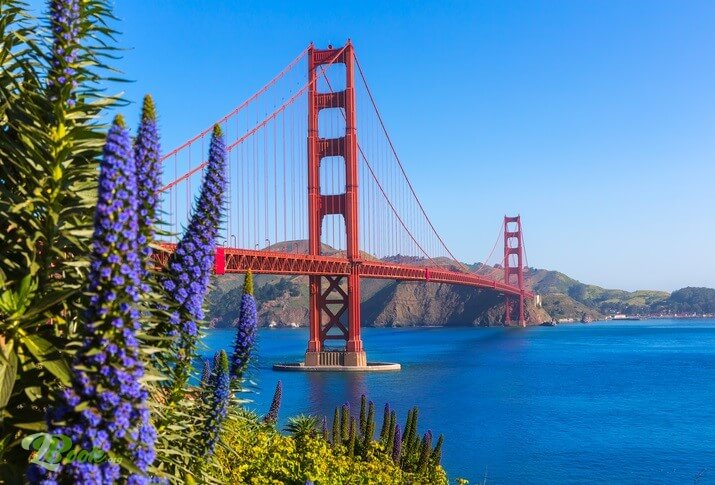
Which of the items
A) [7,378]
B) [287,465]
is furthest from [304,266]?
[7,378]

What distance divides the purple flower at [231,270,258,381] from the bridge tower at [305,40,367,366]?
200 feet

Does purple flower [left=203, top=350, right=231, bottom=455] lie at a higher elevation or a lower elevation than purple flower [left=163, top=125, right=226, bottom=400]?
lower

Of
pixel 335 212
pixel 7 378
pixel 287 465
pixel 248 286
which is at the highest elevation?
pixel 335 212

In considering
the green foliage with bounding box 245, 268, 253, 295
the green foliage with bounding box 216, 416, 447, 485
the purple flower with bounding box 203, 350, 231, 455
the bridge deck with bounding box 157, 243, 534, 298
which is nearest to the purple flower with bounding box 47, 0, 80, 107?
the green foliage with bounding box 245, 268, 253, 295

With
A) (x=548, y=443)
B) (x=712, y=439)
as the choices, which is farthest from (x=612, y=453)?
(x=712, y=439)

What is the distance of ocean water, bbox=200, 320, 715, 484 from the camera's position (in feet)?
109

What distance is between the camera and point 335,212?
71.6m

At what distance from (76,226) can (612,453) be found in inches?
1445

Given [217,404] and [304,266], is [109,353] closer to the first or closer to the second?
[217,404]

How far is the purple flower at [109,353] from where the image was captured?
3.72 meters

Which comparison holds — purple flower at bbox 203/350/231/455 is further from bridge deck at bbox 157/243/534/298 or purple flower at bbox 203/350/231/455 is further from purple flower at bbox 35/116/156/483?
bridge deck at bbox 157/243/534/298

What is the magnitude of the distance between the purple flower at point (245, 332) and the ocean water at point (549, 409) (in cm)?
468

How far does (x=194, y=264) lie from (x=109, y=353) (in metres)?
1.36

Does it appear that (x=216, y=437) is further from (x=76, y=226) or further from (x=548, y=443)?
(x=548, y=443)
